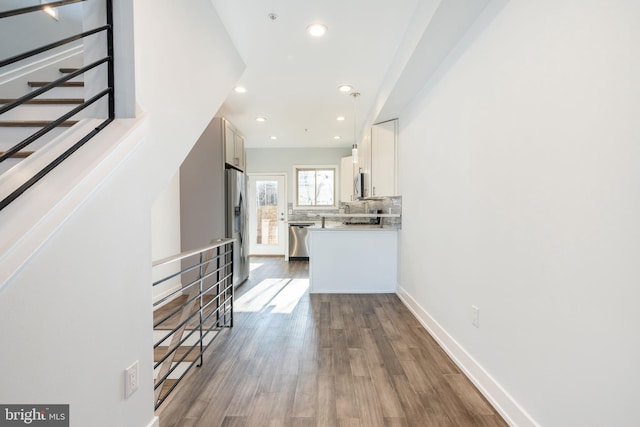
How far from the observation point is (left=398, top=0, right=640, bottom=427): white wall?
0.98 meters

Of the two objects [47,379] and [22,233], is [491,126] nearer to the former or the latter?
[22,233]

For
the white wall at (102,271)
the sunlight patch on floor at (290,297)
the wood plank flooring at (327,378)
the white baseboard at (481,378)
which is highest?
the white wall at (102,271)

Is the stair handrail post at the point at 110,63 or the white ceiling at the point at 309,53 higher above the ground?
the white ceiling at the point at 309,53

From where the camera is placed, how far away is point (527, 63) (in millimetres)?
1421

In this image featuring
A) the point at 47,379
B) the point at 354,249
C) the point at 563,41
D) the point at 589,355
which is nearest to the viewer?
the point at 47,379

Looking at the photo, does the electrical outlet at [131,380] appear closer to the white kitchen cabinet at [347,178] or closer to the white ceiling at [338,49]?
the white ceiling at [338,49]

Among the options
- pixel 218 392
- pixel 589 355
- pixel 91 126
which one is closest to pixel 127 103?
pixel 91 126

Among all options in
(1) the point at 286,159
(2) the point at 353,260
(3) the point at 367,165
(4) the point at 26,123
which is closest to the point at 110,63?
(4) the point at 26,123

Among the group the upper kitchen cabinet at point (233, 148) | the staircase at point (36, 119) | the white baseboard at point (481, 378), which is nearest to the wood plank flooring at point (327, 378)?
the white baseboard at point (481, 378)

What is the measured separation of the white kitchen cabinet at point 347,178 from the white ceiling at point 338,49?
1.92 meters

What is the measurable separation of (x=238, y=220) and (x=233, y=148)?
106 centimetres

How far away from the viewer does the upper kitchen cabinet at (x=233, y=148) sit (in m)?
4.09

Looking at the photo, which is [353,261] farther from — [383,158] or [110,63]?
[110,63]

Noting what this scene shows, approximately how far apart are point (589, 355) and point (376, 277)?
2852 mm
